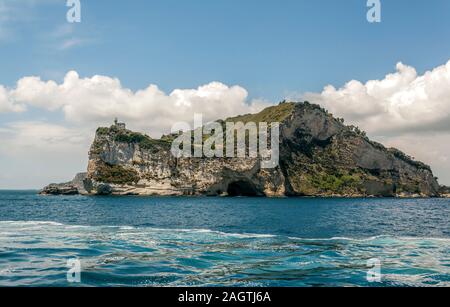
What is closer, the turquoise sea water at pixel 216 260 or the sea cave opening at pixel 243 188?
the turquoise sea water at pixel 216 260

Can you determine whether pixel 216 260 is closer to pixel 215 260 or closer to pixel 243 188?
pixel 215 260

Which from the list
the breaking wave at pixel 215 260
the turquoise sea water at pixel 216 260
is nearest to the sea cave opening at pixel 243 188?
the turquoise sea water at pixel 216 260

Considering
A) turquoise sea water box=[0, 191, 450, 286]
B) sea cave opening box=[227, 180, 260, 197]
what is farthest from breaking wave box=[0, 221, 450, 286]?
sea cave opening box=[227, 180, 260, 197]

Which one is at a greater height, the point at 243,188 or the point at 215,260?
the point at 243,188

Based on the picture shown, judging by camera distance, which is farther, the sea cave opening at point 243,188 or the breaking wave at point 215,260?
the sea cave opening at point 243,188

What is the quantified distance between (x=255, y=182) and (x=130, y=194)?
58532mm

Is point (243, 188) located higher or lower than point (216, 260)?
higher

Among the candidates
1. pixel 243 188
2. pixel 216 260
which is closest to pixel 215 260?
pixel 216 260

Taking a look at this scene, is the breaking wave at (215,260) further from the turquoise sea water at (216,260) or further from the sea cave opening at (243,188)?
the sea cave opening at (243,188)

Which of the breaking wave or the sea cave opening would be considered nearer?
the breaking wave

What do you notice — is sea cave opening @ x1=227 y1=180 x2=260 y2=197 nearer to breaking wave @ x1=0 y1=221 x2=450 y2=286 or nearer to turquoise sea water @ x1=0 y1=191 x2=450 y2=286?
turquoise sea water @ x1=0 y1=191 x2=450 y2=286

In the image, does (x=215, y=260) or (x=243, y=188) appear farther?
(x=243, y=188)

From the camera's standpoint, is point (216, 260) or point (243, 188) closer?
point (216, 260)
